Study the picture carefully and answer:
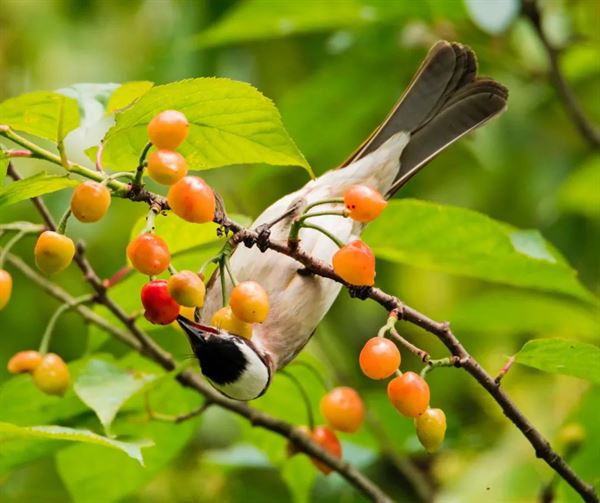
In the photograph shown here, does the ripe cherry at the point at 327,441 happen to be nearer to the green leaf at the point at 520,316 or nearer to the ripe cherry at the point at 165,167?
the green leaf at the point at 520,316

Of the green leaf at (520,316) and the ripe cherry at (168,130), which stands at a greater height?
the ripe cherry at (168,130)

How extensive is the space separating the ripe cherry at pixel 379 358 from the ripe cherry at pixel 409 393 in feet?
0.12

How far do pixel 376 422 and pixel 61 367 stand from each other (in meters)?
1.52

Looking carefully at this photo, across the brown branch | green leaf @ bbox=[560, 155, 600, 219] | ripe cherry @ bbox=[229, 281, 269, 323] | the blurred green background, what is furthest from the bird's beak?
green leaf @ bbox=[560, 155, 600, 219]

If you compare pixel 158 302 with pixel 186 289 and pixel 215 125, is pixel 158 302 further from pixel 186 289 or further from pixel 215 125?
pixel 215 125

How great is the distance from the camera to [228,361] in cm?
237

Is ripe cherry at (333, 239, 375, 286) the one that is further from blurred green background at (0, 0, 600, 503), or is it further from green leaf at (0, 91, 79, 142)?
blurred green background at (0, 0, 600, 503)

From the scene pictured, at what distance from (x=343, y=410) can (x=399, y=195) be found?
6.66 ft

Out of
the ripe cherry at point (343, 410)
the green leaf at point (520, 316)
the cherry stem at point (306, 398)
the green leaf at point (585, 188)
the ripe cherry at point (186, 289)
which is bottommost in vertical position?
the green leaf at point (520, 316)

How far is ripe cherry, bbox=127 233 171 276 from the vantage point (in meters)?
1.90

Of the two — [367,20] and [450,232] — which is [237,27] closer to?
[367,20]

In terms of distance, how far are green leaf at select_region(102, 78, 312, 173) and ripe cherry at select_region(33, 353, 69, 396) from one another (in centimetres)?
61

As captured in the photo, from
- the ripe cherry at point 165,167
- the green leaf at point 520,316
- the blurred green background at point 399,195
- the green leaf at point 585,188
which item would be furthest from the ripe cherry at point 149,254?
the green leaf at point 585,188

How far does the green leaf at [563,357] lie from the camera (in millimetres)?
2039
